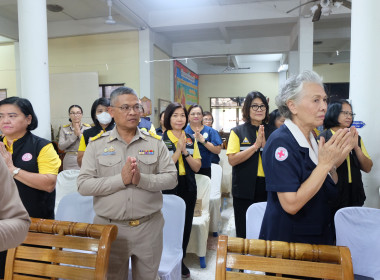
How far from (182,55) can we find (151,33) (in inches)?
71.9

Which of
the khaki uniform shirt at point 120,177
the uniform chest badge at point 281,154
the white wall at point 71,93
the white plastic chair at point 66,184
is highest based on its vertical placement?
the white wall at point 71,93

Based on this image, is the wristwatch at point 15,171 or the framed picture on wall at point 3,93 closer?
the wristwatch at point 15,171

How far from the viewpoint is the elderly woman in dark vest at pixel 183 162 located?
2.30m

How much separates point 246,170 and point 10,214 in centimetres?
167

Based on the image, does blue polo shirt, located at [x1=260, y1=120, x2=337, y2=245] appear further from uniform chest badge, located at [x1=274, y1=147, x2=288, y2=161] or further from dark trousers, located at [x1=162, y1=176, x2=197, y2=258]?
dark trousers, located at [x1=162, y1=176, x2=197, y2=258]

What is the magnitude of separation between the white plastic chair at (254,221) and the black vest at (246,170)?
0.48 meters

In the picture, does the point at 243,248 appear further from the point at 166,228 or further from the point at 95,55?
the point at 95,55

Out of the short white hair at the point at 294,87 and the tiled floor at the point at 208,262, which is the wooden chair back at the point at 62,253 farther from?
the tiled floor at the point at 208,262

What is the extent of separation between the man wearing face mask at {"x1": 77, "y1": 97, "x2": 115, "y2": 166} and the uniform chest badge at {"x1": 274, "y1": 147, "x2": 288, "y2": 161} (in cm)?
186

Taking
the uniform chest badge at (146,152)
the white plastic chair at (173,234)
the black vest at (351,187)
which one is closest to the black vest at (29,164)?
the uniform chest badge at (146,152)

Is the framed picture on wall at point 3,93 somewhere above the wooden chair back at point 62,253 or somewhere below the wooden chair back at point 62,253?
above

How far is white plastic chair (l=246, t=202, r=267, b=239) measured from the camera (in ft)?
5.26

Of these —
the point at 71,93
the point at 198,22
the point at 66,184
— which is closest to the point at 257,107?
the point at 66,184

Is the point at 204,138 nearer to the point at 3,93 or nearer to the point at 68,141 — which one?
the point at 68,141
